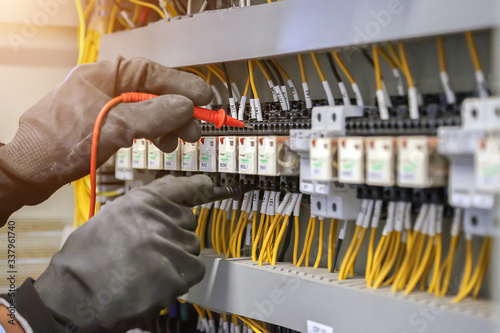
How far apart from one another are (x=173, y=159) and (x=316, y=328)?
600 mm

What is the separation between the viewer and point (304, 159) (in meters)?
1.07

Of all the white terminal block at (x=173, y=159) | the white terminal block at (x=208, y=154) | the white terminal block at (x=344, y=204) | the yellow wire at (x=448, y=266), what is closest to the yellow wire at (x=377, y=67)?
the white terminal block at (x=344, y=204)

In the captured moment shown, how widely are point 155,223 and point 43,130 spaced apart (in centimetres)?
42

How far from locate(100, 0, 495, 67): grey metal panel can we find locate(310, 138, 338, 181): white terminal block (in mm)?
199

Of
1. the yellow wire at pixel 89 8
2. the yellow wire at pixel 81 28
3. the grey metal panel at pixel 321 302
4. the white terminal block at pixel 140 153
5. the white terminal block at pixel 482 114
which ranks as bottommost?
the grey metal panel at pixel 321 302

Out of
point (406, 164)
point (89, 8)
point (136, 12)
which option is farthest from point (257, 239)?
point (89, 8)

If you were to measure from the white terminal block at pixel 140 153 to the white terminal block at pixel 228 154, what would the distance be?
0.99ft

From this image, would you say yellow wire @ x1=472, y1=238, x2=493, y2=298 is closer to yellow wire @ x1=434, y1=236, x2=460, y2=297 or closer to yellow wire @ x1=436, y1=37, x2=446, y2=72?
yellow wire @ x1=434, y1=236, x2=460, y2=297

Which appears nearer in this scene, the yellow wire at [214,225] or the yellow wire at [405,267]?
the yellow wire at [405,267]

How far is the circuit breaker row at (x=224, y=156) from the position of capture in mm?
1115

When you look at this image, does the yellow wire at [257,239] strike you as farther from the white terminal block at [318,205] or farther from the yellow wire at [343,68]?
the yellow wire at [343,68]

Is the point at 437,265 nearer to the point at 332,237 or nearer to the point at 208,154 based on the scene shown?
the point at 332,237

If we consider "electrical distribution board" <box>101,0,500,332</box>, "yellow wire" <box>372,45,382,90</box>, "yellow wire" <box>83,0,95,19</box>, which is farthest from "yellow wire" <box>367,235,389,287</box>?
"yellow wire" <box>83,0,95,19</box>

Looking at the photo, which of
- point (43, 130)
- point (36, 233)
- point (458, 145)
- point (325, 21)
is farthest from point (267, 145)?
point (36, 233)
